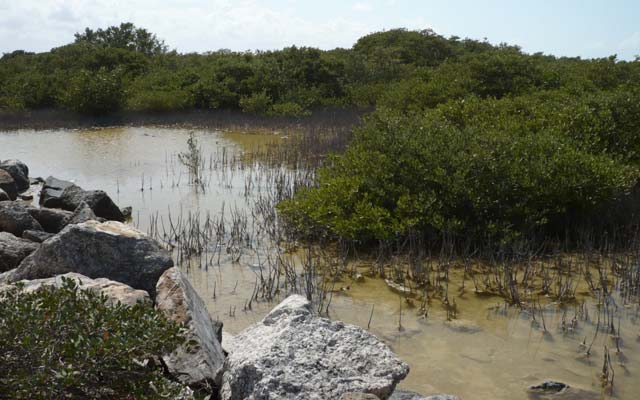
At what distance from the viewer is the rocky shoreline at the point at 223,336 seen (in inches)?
136

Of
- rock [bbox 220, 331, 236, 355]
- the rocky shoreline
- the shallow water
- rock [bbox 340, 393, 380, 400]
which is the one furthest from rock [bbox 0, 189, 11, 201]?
rock [bbox 340, 393, 380, 400]

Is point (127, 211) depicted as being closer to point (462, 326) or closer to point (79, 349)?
point (462, 326)

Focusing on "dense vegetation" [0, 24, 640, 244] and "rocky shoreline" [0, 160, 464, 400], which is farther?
"dense vegetation" [0, 24, 640, 244]

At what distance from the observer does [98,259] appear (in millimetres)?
5391

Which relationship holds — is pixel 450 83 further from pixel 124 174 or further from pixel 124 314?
pixel 124 314

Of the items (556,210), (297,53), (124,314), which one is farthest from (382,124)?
(297,53)

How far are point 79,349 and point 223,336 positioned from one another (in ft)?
7.23

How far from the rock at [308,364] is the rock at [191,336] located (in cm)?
25

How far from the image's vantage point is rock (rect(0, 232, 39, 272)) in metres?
6.51

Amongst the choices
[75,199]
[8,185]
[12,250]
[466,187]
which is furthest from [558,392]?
[8,185]

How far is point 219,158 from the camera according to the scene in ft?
47.5

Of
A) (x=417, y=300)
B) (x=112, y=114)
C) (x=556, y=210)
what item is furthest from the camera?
(x=112, y=114)

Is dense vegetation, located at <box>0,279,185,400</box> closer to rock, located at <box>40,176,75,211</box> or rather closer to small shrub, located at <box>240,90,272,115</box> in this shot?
rock, located at <box>40,176,75,211</box>

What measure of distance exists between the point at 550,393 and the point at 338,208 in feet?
12.0
